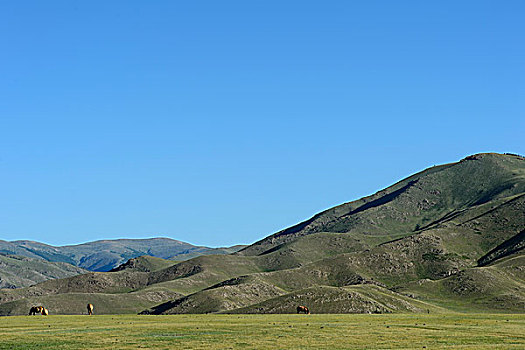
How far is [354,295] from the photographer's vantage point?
182500 millimetres

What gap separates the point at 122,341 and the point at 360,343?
75.1 feet

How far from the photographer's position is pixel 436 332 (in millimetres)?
81312

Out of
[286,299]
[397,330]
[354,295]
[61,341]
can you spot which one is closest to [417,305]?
[354,295]

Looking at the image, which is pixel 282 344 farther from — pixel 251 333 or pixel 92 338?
pixel 92 338

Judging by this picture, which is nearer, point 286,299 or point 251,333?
point 251,333

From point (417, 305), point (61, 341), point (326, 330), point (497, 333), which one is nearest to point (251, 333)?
point (326, 330)

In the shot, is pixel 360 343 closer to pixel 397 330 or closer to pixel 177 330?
pixel 397 330

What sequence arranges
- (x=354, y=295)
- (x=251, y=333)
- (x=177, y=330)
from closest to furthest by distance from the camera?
1. (x=251, y=333)
2. (x=177, y=330)
3. (x=354, y=295)

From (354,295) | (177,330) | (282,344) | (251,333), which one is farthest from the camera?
(354,295)

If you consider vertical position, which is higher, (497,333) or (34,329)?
(34,329)

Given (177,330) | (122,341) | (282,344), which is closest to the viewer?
(282,344)

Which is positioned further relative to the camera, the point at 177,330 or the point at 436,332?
the point at 177,330

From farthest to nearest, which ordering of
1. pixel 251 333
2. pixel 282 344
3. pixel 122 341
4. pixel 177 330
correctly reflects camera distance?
pixel 177 330
pixel 251 333
pixel 122 341
pixel 282 344

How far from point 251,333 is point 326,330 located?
9.73m
